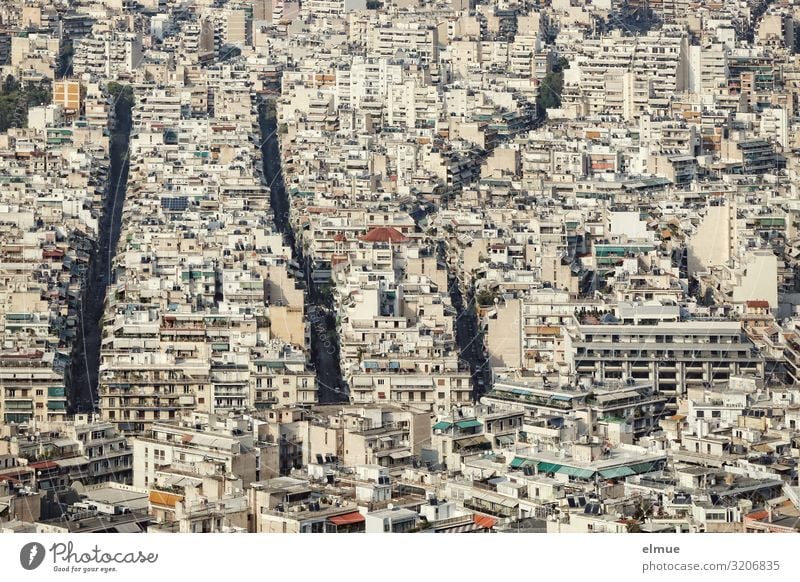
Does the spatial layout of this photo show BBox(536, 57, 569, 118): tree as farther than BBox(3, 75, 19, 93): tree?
No

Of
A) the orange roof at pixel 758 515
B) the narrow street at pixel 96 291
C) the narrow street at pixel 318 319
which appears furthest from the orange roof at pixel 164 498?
the narrow street at pixel 318 319

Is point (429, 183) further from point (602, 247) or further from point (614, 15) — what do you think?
point (614, 15)

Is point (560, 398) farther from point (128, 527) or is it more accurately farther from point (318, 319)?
point (318, 319)

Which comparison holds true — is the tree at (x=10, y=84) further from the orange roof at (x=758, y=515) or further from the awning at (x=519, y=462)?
the orange roof at (x=758, y=515)

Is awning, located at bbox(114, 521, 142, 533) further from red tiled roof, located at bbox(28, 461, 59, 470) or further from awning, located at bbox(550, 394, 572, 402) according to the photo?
awning, located at bbox(550, 394, 572, 402)

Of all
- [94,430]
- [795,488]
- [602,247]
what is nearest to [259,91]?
[602,247]

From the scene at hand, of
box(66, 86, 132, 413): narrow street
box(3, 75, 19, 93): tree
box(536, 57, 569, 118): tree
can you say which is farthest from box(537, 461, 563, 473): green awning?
box(3, 75, 19, 93): tree

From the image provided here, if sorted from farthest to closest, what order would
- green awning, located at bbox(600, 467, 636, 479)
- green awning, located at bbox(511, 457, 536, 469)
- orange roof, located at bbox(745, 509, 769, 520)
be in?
green awning, located at bbox(511, 457, 536, 469) < green awning, located at bbox(600, 467, 636, 479) < orange roof, located at bbox(745, 509, 769, 520)
